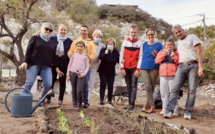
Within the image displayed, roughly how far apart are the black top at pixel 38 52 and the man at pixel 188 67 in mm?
2429

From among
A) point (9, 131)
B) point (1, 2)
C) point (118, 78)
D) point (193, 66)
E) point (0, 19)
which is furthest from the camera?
point (118, 78)

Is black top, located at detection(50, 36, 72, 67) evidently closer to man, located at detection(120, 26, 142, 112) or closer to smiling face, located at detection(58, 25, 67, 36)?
smiling face, located at detection(58, 25, 67, 36)

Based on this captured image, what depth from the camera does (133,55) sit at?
5281 mm

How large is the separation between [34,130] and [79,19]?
27.5 meters

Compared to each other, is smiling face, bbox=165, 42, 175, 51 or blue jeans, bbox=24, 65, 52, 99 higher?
smiling face, bbox=165, 42, 175, 51

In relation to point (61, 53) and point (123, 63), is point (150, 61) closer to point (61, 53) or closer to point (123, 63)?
point (123, 63)

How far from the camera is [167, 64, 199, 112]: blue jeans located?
14.9ft

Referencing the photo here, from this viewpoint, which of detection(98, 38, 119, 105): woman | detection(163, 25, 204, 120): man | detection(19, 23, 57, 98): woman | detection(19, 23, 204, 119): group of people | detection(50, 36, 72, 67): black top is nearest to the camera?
detection(163, 25, 204, 120): man

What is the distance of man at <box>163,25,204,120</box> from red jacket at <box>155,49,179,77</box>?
19 centimetres

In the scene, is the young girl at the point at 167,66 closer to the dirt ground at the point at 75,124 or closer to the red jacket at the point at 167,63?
the red jacket at the point at 167,63

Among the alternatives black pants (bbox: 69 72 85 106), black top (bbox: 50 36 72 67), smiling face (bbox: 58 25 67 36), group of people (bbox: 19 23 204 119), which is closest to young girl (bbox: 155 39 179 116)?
group of people (bbox: 19 23 204 119)

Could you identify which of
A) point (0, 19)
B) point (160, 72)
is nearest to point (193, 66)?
point (160, 72)

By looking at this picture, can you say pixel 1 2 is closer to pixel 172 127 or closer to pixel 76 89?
pixel 76 89

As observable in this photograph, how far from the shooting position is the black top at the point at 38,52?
15.8 feet
